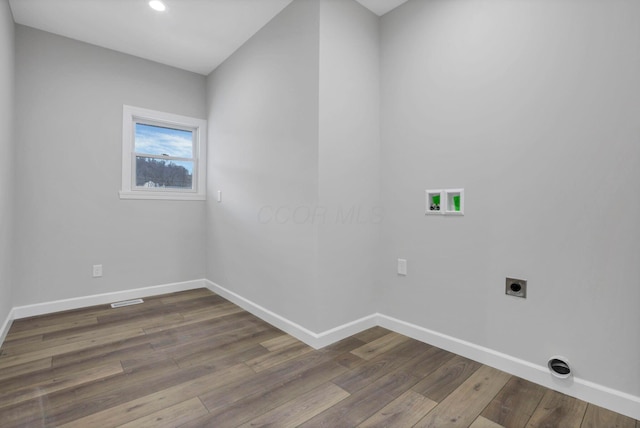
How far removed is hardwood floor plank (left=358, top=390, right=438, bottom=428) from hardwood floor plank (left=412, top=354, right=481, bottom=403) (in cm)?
6

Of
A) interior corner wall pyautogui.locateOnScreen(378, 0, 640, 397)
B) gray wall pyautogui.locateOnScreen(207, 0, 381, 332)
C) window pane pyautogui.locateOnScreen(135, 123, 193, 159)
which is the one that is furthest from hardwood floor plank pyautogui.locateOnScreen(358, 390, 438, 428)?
window pane pyautogui.locateOnScreen(135, 123, 193, 159)

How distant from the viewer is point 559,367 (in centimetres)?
168

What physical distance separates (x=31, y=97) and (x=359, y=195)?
3.04 metres

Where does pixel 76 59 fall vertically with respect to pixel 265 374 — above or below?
above

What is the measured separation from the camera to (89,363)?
1.97 meters

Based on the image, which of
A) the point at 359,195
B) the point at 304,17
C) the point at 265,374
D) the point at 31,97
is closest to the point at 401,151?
the point at 359,195

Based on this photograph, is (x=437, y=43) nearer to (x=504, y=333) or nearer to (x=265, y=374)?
(x=504, y=333)

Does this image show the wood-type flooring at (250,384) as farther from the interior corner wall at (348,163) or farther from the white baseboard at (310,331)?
the interior corner wall at (348,163)

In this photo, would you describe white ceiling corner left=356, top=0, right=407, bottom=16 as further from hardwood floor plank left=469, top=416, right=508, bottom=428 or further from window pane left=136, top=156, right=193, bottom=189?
hardwood floor plank left=469, top=416, right=508, bottom=428

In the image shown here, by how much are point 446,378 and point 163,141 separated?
3596mm

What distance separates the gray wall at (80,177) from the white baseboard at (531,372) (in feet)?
9.19

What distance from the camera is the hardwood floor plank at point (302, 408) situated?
1.44 metres

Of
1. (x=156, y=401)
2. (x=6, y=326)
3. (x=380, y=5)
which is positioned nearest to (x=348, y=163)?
(x=380, y=5)

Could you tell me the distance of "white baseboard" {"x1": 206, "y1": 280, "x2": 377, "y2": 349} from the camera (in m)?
2.22
